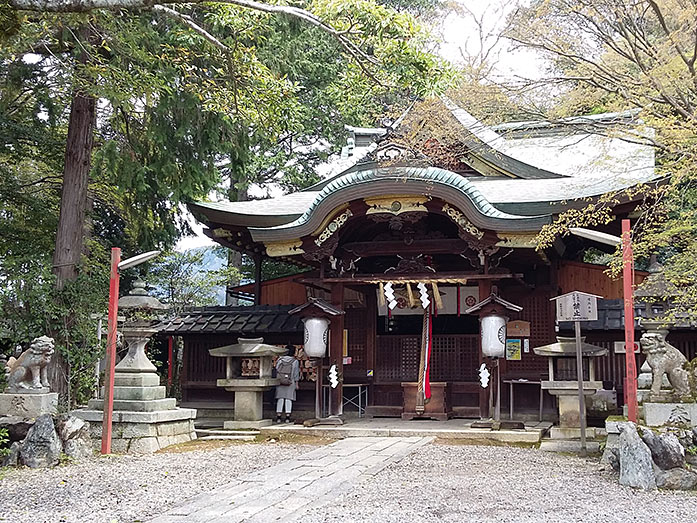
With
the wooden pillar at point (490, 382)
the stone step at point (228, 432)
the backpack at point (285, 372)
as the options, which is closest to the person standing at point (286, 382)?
the backpack at point (285, 372)

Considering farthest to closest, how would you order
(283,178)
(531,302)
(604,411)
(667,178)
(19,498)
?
1. (283,178)
2. (531,302)
3. (604,411)
4. (667,178)
5. (19,498)

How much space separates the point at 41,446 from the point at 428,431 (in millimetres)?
5536

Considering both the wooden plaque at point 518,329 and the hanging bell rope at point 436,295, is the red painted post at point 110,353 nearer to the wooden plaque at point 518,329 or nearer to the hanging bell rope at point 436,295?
the hanging bell rope at point 436,295

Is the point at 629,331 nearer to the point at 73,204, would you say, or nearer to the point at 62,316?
the point at 62,316

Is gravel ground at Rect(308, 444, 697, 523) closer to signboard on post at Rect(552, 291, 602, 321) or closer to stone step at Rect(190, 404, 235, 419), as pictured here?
signboard on post at Rect(552, 291, 602, 321)

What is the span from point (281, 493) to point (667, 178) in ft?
23.9

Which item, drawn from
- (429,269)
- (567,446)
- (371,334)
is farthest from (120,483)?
(371,334)

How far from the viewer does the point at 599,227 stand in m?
12.8

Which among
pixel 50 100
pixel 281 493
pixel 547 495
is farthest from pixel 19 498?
pixel 50 100

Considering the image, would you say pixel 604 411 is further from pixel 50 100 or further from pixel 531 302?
pixel 50 100

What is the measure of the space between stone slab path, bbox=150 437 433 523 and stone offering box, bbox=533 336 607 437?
2.43m

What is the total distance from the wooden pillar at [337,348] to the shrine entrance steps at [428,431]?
37cm

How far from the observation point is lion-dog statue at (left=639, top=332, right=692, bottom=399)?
8.22 metres

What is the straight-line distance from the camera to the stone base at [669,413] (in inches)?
313
